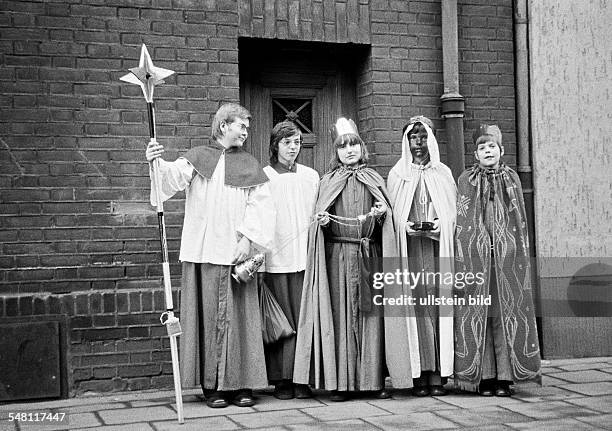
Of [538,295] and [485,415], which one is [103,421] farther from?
[538,295]

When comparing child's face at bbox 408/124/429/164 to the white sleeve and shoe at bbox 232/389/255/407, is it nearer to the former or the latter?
the white sleeve

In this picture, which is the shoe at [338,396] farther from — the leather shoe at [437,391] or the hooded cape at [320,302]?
the leather shoe at [437,391]

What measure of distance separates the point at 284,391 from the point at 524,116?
313 centimetres

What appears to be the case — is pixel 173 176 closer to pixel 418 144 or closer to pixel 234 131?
pixel 234 131

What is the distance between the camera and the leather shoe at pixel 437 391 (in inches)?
231

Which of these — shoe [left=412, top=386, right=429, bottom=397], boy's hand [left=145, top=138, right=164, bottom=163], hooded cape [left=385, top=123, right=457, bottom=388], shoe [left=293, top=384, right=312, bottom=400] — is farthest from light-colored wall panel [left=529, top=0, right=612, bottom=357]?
boy's hand [left=145, top=138, right=164, bottom=163]

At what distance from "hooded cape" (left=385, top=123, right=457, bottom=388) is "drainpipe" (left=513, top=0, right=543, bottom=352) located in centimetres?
144

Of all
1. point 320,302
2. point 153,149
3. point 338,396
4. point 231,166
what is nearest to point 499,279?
point 320,302

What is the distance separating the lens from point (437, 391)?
232 inches

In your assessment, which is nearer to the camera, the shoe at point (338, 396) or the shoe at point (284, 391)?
the shoe at point (338, 396)

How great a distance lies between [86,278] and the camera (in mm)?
6113

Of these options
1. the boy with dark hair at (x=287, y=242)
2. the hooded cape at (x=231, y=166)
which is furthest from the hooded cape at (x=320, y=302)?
the hooded cape at (x=231, y=166)

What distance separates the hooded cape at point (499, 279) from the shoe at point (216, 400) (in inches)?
61.5

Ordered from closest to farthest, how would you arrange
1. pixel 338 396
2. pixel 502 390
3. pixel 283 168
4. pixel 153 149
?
pixel 153 149
pixel 338 396
pixel 502 390
pixel 283 168
